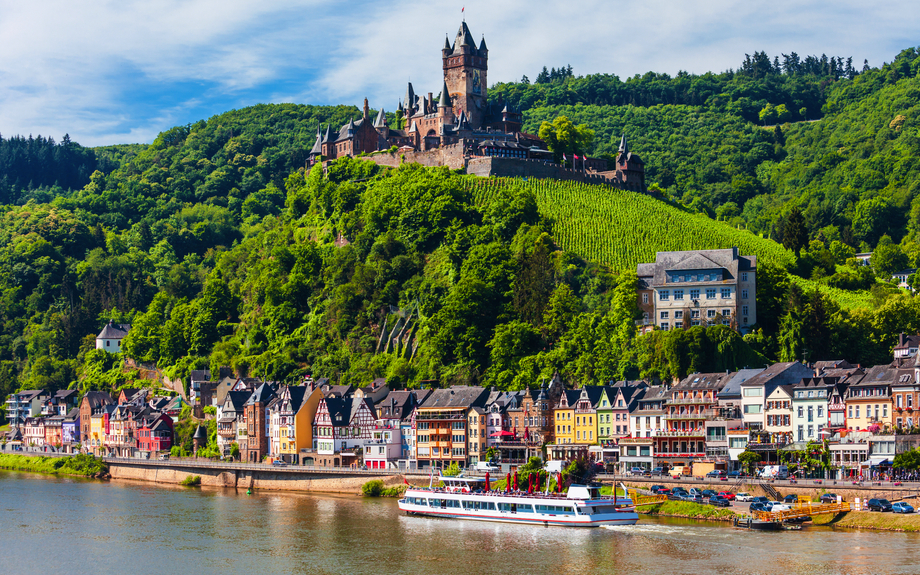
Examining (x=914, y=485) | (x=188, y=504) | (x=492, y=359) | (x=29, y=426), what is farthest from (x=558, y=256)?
(x=29, y=426)

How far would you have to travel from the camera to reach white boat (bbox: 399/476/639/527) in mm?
68562

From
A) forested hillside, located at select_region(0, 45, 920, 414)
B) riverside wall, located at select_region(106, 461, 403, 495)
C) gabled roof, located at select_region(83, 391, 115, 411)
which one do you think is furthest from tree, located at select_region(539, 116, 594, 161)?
riverside wall, located at select_region(106, 461, 403, 495)

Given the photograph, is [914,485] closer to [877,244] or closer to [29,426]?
[877,244]

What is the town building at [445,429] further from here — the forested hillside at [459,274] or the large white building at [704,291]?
the large white building at [704,291]

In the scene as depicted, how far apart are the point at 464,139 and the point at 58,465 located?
5841 centimetres

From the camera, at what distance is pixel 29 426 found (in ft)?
444

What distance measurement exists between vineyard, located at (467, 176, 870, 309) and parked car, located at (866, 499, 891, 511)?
149 feet

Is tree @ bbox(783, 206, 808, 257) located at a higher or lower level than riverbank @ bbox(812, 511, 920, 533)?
higher

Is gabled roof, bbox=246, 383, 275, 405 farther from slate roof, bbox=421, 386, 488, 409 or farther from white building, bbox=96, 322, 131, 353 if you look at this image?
white building, bbox=96, 322, 131, 353

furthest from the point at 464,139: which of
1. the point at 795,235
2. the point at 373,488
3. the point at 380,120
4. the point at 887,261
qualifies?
the point at 373,488

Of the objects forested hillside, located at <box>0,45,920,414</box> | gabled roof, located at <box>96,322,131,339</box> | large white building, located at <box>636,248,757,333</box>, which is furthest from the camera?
gabled roof, located at <box>96,322,131,339</box>

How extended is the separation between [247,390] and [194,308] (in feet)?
→ 96.8

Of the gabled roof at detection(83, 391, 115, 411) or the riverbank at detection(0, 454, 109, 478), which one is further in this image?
the gabled roof at detection(83, 391, 115, 411)

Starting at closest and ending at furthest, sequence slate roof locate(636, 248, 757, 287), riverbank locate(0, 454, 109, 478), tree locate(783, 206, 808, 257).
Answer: slate roof locate(636, 248, 757, 287)
riverbank locate(0, 454, 109, 478)
tree locate(783, 206, 808, 257)
